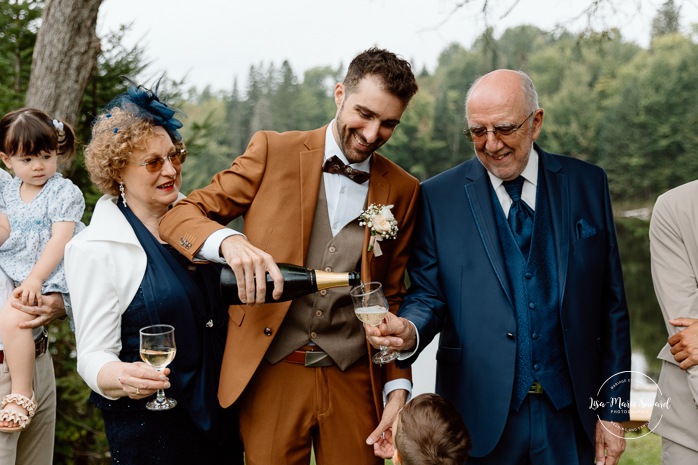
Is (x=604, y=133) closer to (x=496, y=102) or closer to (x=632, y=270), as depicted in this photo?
(x=632, y=270)

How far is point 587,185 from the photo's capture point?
342cm

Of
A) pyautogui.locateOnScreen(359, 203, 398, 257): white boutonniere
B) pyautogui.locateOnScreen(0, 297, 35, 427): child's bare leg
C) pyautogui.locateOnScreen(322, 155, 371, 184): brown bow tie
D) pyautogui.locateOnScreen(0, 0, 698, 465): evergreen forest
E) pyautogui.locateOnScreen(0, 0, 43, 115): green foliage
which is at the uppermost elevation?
pyautogui.locateOnScreen(0, 0, 698, 465): evergreen forest

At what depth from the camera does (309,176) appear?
128 inches

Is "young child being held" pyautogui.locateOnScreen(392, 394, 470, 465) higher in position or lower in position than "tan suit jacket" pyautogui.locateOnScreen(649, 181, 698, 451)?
lower

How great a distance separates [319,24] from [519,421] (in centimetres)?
4736

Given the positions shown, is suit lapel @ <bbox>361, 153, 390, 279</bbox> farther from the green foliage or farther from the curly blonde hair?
the green foliage

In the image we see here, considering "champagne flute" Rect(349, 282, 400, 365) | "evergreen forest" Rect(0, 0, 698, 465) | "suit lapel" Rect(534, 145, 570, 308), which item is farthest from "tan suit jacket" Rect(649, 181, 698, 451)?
"evergreen forest" Rect(0, 0, 698, 465)

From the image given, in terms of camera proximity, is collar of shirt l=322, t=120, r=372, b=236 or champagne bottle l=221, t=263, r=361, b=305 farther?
collar of shirt l=322, t=120, r=372, b=236

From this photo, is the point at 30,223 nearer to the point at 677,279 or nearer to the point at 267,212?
the point at 267,212

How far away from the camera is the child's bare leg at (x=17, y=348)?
3307 mm

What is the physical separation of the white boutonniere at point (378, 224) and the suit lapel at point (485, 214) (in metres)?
0.43

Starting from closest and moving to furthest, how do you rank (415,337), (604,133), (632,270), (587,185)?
(415,337)
(587,185)
(632,270)
(604,133)

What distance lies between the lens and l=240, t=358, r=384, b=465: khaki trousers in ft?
10.5

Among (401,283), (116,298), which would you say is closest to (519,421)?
(401,283)
